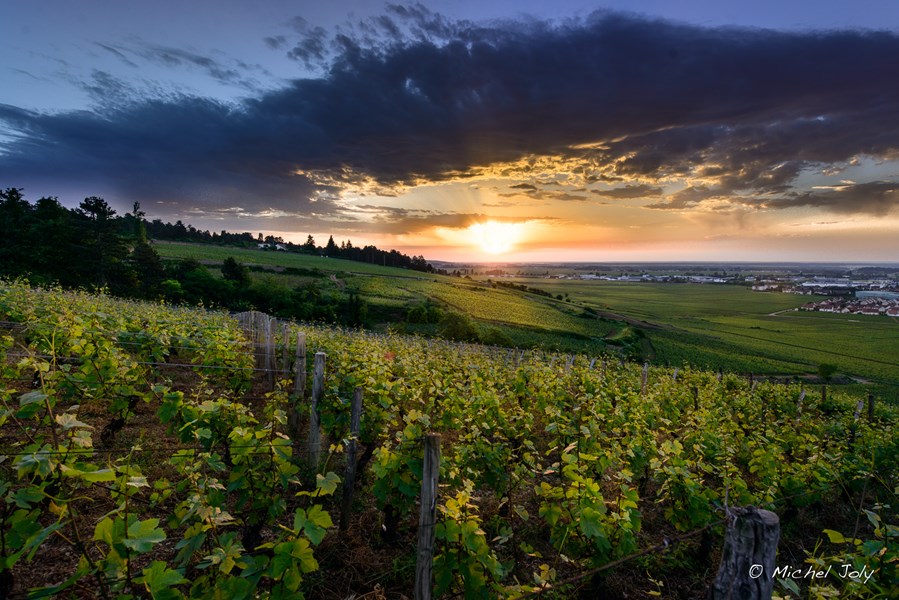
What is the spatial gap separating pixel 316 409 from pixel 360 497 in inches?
59.0

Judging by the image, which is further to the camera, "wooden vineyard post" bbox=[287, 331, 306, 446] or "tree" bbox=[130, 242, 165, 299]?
"tree" bbox=[130, 242, 165, 299]

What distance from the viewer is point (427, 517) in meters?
3.28

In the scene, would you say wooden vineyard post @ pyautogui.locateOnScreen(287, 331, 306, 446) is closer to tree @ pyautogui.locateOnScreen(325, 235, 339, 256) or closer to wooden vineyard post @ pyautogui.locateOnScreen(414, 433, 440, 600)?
wooden vineyard post @ pyautogui.locateOnScreen(414, 433, 440, 600)

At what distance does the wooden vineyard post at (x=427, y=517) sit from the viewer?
324cm

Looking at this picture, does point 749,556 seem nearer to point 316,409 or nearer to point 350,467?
point 350,467

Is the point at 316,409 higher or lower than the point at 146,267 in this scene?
lower

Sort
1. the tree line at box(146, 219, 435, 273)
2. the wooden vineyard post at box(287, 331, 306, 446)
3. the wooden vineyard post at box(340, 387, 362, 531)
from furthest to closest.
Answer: the tree line at box(146, 219, 435, 273), the wooden vineyard post at box(287, 331, 306, 446), the wooden vineyard post at box(340, 387, 362, 531)

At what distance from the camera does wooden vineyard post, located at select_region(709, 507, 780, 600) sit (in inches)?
89.7

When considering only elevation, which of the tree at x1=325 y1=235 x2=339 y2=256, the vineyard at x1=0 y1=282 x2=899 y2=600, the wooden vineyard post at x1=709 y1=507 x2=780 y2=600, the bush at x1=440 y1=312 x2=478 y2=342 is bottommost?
the bush at x1=440 y1=312 x2=478 y2=342

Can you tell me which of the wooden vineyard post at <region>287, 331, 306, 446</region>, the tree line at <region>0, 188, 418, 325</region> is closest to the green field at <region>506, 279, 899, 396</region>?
the wooden vineyard post at <region>287, 331, 306, 446</region>

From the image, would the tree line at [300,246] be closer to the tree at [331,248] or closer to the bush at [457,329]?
the tree at [331,248]

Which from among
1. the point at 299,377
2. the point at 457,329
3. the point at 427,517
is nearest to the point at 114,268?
the point at 457,329

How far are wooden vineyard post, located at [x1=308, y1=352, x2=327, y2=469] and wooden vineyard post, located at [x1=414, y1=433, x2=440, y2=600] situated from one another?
350cm

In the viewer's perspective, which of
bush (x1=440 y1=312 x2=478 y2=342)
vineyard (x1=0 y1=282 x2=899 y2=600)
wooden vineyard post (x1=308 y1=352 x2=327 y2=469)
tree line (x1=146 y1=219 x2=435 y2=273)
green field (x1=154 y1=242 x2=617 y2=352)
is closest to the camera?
vineyard (x1=0 y1=282 x2=899 y2=600)
